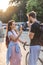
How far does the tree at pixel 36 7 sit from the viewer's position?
17355 mm

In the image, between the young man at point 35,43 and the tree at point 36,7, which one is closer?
the young man at point 35,43

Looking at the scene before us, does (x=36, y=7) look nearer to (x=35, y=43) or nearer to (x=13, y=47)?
(x=13, y=47)

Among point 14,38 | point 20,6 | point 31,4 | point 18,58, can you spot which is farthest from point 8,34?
point 20,6

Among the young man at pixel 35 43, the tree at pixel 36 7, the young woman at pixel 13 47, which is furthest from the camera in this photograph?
the tree at pixel 36 7

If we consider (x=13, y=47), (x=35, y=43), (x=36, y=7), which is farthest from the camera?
(x=36, y=7)

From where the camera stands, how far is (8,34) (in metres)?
5.39

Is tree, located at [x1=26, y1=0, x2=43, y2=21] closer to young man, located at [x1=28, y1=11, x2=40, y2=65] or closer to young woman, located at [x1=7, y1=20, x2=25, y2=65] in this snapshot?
young woman, located at [x1=7, y1=20, x2=25, y2=65]

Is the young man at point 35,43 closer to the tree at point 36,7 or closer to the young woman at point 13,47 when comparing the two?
the young woman at point 13,47

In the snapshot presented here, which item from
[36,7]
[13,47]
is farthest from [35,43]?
[36,7]

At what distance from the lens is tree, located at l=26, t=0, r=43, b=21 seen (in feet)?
56.9

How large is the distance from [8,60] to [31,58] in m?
0.67

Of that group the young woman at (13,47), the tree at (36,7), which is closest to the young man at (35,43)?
the young woman at (13,47)

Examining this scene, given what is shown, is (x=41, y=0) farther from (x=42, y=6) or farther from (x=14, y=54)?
(x=14, y=54)

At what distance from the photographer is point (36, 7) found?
17.9 metres
